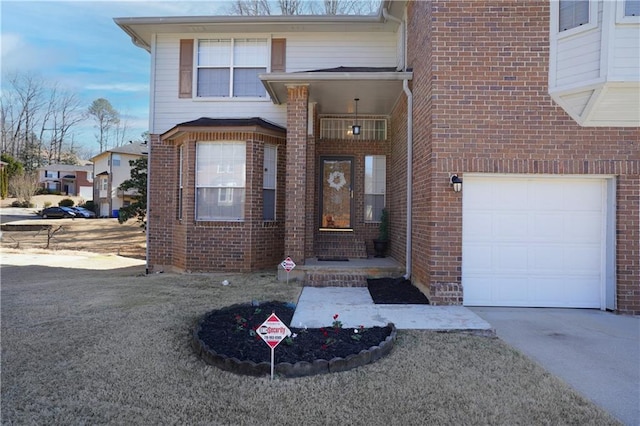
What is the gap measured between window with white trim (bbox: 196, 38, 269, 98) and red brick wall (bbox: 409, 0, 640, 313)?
15.9 feet

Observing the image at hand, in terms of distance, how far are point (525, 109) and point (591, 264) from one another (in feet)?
8.68

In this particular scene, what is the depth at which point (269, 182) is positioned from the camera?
8867 millimetres

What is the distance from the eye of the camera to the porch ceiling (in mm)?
7078

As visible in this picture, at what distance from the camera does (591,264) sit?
582cm

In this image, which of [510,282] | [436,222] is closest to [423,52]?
[436,222]

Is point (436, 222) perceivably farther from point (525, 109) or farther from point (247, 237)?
point (247, 237)

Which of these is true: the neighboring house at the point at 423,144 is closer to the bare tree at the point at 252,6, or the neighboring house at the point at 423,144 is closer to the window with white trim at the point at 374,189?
the window with white trim at the point at 374,189

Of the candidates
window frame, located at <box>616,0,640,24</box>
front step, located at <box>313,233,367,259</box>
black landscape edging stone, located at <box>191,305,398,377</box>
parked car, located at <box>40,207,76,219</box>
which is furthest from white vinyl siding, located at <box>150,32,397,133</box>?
parked car, located at <box>40,207,76,219</box>

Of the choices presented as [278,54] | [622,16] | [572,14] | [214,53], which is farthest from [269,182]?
[622,16]

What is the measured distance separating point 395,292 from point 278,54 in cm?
649

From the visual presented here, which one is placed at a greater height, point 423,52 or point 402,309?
point 423,52

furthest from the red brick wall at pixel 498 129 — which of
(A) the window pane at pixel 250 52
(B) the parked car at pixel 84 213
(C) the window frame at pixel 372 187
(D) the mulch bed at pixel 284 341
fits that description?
(B) the parked car at pixel 84 213

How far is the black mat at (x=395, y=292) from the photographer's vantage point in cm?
589

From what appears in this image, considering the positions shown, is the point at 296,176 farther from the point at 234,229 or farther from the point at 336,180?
the point at 336,180
